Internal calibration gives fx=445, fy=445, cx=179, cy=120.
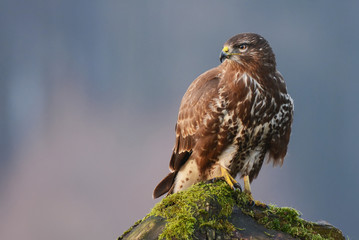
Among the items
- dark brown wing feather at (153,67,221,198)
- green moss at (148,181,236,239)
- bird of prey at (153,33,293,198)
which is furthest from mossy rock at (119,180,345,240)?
dark brown wing feather at (153,67,221,198)

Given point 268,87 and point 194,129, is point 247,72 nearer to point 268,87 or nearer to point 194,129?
point 268,87

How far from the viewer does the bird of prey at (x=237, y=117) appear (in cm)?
589

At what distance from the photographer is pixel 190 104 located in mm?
6371

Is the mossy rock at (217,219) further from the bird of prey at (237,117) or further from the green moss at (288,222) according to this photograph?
the bird of prey at (237,117)

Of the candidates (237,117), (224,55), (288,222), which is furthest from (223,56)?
(288,222)

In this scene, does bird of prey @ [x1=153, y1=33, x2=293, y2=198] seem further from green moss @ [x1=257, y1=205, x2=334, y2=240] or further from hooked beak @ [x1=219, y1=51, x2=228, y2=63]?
green moss @ [x1=257, y1=205, x2=334, y2=240]

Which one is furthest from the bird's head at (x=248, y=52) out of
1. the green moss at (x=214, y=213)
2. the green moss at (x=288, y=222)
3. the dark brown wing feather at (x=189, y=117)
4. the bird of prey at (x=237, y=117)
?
the green moss at (x=288, y=222)

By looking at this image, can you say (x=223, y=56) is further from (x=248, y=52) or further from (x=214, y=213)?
(x=214, y=213)

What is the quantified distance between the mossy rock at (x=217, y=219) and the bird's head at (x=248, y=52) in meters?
1.88

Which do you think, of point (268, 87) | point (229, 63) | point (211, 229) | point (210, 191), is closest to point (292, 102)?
point (268, 87)

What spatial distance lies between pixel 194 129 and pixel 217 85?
0.69 m

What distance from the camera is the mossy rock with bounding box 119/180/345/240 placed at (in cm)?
414

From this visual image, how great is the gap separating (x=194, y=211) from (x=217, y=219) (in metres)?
0.25

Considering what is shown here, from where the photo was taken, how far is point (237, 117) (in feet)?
19.2
